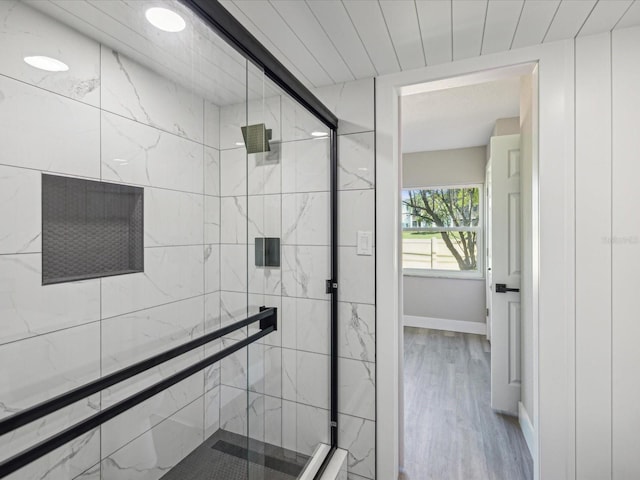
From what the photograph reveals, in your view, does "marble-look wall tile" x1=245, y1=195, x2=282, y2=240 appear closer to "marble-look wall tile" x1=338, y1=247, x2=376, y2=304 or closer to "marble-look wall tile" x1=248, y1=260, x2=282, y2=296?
"marble-look wall tile" x1=248, y1=260, x2=282, y2=296

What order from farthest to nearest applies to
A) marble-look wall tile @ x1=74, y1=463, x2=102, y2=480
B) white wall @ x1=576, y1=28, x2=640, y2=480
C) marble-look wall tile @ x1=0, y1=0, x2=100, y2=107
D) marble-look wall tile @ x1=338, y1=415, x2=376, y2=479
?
marble-look wall tile @ x1=338, y1=415, x2=376, y2=479, white wall @ x1=576, y1=28, x2=640, y2=480, marble-look wall tile @ x1=74, y1=463, x2=102, y2=480, marble-look wall tile @ x1=0, y1=0, x2=100, y2=107

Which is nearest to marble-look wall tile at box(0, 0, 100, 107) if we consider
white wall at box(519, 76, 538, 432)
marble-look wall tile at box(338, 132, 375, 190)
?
marble-look wall tile at box(338, 132, 375, 190)

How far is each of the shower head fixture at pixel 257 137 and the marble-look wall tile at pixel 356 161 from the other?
64cm

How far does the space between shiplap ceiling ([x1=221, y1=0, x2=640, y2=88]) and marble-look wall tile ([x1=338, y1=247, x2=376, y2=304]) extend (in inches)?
38.2

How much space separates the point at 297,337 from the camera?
154cm

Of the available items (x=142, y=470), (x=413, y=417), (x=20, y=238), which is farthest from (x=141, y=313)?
(x=413, y=417)

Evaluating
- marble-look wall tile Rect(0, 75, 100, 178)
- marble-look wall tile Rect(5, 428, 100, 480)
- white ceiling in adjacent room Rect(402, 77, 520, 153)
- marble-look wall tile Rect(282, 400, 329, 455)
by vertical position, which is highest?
white ceiling in adjacent room Rect(402, 77, 520, 153)

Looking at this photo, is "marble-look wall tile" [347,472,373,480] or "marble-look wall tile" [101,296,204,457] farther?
"marble-look wall tile" [347,472,373,480]

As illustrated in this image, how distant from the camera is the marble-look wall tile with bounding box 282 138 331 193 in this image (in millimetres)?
1425

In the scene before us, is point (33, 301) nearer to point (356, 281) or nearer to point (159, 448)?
point (159, 448)

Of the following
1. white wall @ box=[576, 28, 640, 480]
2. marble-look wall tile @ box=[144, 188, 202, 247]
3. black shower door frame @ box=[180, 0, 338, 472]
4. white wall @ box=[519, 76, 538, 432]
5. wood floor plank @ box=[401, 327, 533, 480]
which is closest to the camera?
marble-look wall tile @ box=[144, 188, 202, 247]

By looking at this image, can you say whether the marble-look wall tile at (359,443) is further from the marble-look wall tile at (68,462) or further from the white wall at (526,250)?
the marble-look wall tile at (68,462)

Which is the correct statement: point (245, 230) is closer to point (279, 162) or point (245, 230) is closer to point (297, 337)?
point (279, 162)

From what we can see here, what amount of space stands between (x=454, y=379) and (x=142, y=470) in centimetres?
300
